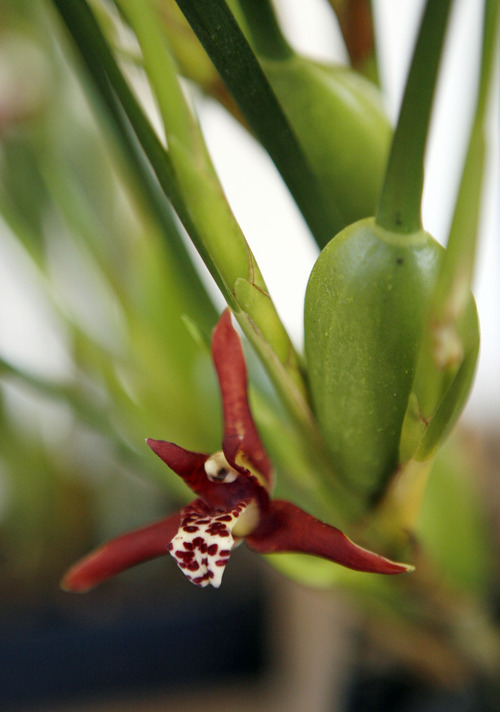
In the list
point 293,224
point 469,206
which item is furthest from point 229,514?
point 293,224

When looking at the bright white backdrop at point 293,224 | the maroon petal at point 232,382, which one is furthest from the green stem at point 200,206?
the bright white backdrop at point 293,224

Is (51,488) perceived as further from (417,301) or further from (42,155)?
(417,301)

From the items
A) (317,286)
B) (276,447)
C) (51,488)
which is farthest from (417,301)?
(51,488)

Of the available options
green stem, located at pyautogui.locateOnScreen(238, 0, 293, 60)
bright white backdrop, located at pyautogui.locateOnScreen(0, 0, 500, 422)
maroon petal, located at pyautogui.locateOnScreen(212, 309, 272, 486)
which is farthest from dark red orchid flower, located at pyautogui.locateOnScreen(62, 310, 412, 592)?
bright white backdrop, located at pyautogui.locateOnScreen(0, 0, 500, 422)

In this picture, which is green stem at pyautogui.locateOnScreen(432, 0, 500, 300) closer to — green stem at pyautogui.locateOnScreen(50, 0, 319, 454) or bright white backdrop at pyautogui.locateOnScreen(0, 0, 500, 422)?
green stem at pyautogui.locateOnScreen(50, 0, 319, 454)

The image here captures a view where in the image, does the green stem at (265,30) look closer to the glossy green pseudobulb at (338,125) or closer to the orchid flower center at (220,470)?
the glossy green pseudobulb at (338,125)

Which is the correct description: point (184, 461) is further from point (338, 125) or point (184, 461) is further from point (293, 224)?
point (293, 224)
